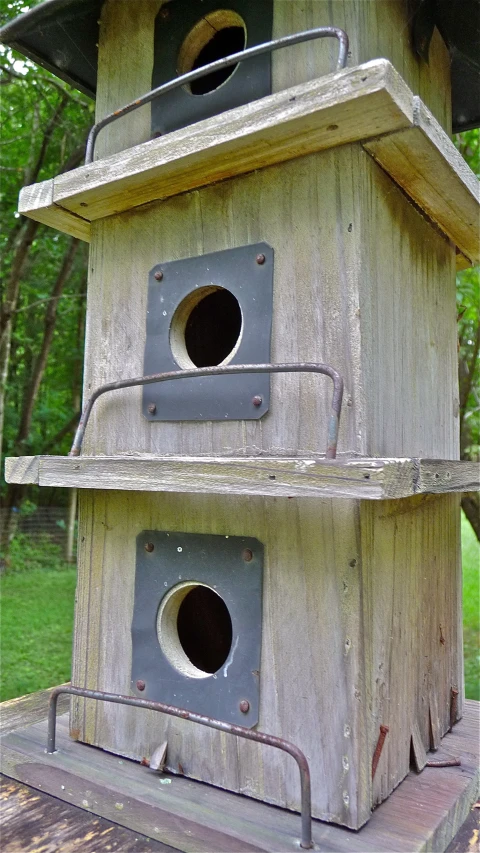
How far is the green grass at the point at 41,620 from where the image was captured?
189 inches

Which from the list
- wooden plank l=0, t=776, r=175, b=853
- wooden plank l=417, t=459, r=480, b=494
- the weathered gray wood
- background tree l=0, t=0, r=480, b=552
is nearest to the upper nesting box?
wooden plank l=417, t=459, r=480, b=494

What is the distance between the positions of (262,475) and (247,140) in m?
0.82

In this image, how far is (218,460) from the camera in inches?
55.4

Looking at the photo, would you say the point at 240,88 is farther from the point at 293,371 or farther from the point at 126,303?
the point at 293,371

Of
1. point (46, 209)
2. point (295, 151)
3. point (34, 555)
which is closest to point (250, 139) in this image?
point (295, 151)

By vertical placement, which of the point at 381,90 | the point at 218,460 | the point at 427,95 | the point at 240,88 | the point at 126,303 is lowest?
the point at 218,460

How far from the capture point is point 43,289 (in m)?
8.98

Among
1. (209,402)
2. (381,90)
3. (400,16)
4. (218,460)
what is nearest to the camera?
(381,90)

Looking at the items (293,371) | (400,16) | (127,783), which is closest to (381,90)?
(293,371)

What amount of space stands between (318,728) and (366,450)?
26.0 inches

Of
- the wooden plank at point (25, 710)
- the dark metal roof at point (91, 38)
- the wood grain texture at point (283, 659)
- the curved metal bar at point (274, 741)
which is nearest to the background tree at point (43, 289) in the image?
the dark metal roof at point (91, 38)

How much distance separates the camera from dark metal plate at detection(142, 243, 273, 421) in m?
1.63

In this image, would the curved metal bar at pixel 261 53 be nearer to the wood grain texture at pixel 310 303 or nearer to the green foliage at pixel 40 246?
the wood grain texture at pixel 310 303

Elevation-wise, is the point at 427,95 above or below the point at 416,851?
above
